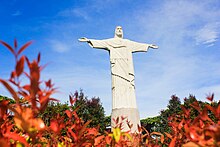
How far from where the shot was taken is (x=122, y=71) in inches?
429

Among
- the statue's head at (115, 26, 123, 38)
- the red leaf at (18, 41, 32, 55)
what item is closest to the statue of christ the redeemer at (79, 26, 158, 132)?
the statue's head at (115, 26, 123, 38)

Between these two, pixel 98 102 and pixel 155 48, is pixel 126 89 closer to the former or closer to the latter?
pixel 155 48

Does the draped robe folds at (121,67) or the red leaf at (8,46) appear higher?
the draped robe folds at (121,67)

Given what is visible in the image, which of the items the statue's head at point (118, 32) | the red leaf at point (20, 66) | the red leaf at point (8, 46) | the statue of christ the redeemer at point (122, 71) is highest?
the statue's head at point (118, 32)

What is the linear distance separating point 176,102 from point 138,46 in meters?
10.00

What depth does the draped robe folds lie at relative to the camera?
1052cm

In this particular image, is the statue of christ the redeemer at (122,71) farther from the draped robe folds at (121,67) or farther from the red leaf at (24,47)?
the red leaf at (24,47)

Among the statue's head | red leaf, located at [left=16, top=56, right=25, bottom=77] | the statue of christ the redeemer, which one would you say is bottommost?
red leaf, located at [left=16, top=56, right=25, bottom=77]

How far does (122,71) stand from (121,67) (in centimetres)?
19

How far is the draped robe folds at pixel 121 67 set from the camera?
1052 centimetres

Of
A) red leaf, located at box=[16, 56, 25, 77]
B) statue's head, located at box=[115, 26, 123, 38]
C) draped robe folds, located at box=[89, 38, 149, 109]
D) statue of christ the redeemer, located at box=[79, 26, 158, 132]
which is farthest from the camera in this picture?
statue's head, located at box=[115, 26, 123, 38]

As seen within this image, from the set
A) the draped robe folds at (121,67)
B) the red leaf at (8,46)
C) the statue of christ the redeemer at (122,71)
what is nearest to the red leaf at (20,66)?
the red leaf at (8,46)

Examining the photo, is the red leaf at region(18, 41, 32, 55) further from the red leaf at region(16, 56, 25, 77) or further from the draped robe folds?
the draped robe folds

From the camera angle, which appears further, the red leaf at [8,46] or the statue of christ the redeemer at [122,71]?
the statue of christ the redeemer at [122,71]
